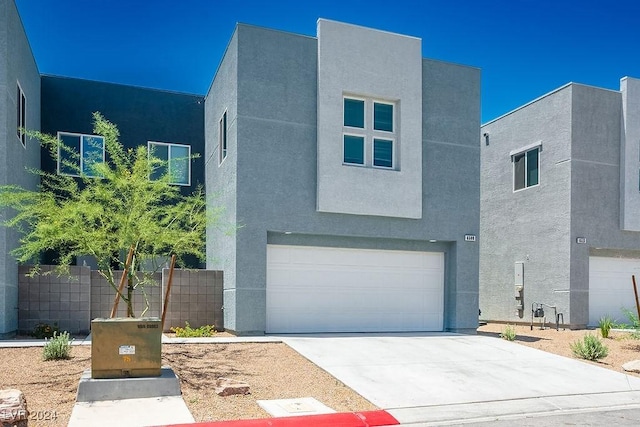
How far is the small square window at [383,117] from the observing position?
16.1 m

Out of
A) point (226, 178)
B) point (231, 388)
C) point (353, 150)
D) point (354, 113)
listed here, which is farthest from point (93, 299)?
point (354, 113)

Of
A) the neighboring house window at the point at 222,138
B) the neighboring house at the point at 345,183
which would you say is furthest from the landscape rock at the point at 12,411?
the neighboring house window at the point at 222,138

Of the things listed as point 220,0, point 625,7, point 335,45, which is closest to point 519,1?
point 625,7

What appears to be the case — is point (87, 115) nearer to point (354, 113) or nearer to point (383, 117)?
point (354, 113)

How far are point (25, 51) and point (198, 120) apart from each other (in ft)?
21.0

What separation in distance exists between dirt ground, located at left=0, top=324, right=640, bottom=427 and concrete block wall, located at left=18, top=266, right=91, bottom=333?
255 centimetres

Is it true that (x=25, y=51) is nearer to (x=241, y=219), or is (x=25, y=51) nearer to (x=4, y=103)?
(x=4, y=103)

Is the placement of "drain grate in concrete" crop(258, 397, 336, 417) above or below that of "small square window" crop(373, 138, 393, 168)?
below

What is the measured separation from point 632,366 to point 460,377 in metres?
4.18

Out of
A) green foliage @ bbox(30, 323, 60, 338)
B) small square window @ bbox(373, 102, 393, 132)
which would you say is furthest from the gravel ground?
small square window @ bbox(373, 102, 393, 132)

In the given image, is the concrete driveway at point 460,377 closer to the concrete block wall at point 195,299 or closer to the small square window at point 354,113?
the concrete block wall at point 195,299

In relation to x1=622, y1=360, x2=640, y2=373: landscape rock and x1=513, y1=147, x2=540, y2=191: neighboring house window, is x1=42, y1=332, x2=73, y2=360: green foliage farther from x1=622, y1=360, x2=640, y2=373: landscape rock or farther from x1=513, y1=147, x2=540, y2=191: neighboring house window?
x1=513, y1=147, x2=540, y2=191: neighboring house window

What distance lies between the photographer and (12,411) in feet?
22.2

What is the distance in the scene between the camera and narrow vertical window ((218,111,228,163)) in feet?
54.1
